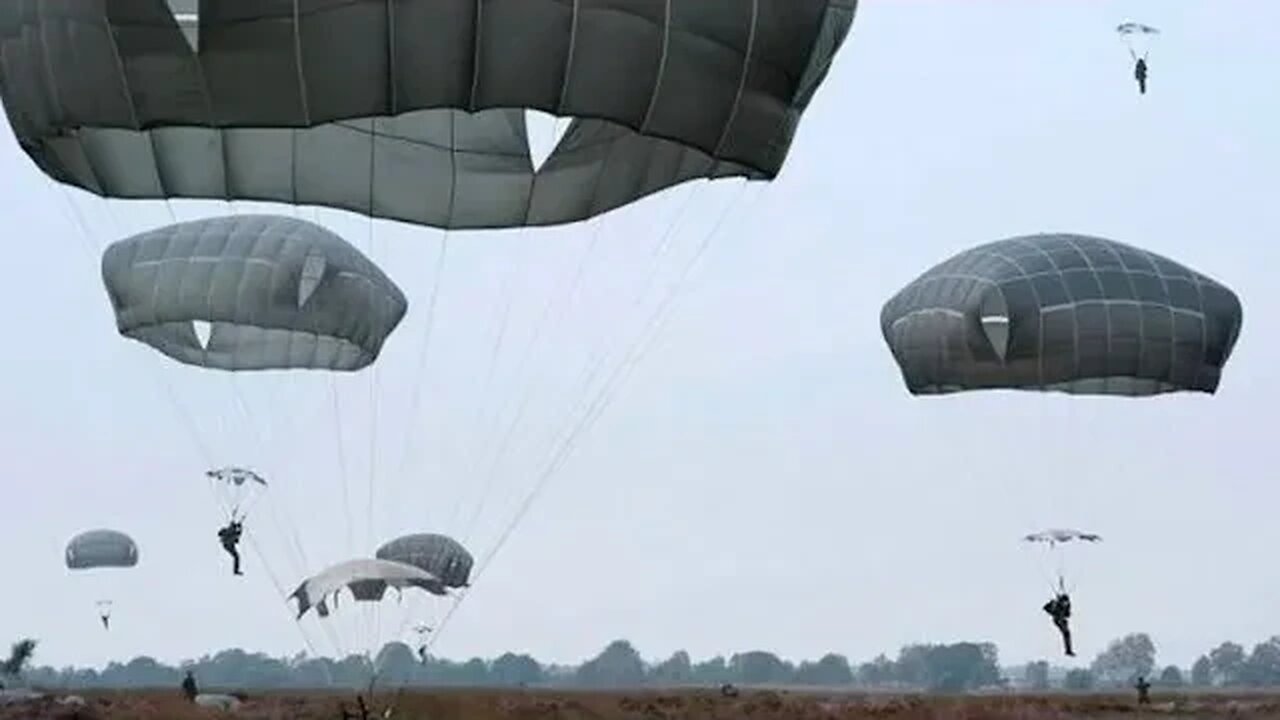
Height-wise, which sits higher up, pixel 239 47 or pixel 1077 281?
pixel 1077 281

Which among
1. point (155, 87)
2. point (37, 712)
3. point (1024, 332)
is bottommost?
point (37, 712)

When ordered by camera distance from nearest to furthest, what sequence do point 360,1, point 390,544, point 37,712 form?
1. point 360,1
2. point 37,712
3. point 390,544

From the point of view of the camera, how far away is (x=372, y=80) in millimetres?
17672

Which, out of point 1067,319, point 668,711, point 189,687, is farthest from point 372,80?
point 189,687

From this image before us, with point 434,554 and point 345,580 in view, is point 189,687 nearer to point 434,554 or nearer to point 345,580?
point 434,554

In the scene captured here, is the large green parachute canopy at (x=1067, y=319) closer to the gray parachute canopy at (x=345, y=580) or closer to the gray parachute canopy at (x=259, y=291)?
the gray parachute canopy at (x=259, y=291)

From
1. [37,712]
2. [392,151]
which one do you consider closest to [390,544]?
[37,712]

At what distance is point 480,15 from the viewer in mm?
17578

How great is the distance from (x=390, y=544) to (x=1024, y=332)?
3629 centimetres

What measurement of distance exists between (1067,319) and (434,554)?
3300cm

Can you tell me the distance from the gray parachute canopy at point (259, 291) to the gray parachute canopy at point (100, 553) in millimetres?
44416

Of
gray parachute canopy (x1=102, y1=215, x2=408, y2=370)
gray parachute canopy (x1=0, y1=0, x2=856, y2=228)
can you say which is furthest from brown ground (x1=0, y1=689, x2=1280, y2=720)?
gray parachute canopy (x1=0, y1=0, x2=856, y2=228)

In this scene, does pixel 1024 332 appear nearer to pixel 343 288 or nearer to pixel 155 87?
pixel 343 288

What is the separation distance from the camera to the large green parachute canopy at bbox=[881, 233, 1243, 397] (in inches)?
1394
